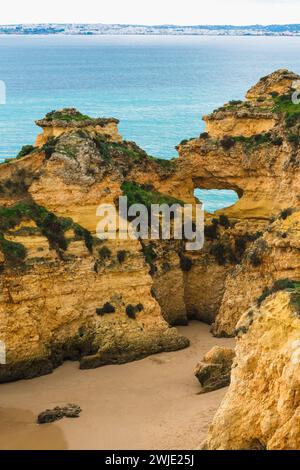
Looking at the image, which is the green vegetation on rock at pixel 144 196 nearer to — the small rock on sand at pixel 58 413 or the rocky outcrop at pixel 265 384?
the small rock on sand at pixel 58 413

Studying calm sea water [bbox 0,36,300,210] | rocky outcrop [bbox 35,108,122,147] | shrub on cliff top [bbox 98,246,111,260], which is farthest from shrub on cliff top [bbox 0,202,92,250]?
calm sea water [bbox 0,36,300,210]

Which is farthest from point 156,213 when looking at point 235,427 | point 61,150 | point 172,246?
point 235,427

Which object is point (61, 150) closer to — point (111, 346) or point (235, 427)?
point (111, 346)

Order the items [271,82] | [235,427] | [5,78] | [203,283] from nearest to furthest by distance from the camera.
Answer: [235,427]
[203,283]
[271,82]
[5,78]

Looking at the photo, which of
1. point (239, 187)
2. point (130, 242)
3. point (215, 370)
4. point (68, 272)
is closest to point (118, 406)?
point (215, 370)

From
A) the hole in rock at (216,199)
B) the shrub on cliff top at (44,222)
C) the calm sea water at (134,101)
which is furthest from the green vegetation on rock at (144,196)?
the calm sea water at (134,101)

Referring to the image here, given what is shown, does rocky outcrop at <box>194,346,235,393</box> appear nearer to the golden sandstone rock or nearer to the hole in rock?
the golden sandstone rock
